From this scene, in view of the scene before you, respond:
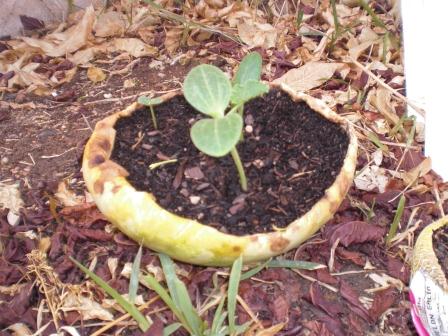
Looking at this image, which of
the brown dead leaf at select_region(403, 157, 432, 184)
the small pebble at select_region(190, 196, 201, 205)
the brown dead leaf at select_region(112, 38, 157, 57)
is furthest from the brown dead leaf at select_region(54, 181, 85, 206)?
the brown dead leaf at select_region(403, 157, 432, 184)

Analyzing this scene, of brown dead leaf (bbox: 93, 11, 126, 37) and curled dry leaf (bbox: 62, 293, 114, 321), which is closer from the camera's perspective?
curled dry leaf (bbox: 62, 293, 114, 321)

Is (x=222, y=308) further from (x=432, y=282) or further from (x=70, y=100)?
(x=70, y=100)

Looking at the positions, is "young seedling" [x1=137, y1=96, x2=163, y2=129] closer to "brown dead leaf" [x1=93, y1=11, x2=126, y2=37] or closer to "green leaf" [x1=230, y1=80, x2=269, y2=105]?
"green leaf" [x1=230, y1=80, x2=269, y2=105]

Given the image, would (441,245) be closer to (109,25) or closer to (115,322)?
(115,322)

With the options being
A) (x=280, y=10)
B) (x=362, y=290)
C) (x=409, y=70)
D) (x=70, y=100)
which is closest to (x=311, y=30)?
(x=280, y=10)

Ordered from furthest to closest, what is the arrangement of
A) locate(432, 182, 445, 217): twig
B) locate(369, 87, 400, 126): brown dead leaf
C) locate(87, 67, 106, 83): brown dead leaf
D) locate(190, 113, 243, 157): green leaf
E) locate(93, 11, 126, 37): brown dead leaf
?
locate(93, 11, 126, 37): brown dead leaf
locate(87, 67, 106, 83): brown dead leaf
locate(369, 87, 400, 126): brown dead leaf
locate(432, 182, 445, 217): twig
locate(190, 113, 243, 157): green leaf

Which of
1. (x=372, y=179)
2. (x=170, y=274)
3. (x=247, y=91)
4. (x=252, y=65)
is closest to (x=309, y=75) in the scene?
(x=372, y=179)

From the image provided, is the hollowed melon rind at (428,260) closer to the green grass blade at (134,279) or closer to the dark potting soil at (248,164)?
the dark potting soil at (248,164)
